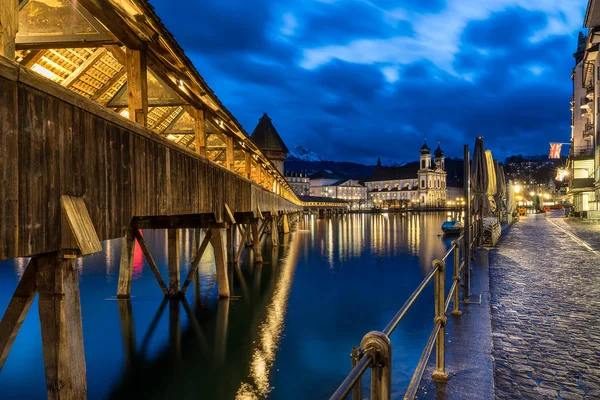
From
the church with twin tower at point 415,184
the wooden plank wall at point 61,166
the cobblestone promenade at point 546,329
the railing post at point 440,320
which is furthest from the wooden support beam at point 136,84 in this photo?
the church with twin tower at point 415,184

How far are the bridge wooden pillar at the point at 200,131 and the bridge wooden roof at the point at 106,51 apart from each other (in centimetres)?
17

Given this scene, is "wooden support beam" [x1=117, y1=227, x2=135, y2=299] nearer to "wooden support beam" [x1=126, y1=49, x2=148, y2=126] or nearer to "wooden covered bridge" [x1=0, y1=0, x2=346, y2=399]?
"wooden covered bridge" [x1=0, y1=0, x2=346, y2=399]

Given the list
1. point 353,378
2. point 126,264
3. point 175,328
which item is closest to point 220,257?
point 175,328

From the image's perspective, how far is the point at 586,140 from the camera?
58031 millimetres

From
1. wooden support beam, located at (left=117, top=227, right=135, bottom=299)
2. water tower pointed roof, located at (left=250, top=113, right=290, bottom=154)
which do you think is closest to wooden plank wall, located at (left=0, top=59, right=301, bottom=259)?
wooden support beam, located at (left=117, top=227, right=135, bottom=299)

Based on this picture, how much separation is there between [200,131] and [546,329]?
8.23 metres

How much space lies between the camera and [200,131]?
1088 cm

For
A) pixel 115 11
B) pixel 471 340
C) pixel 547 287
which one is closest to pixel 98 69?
pixel 115 11

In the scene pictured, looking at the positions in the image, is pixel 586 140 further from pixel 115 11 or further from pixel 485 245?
pixel 115 11

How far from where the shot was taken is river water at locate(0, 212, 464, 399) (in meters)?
9.42

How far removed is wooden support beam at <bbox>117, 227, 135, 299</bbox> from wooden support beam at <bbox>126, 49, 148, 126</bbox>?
8530mm

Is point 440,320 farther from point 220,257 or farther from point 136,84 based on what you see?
point 220,257

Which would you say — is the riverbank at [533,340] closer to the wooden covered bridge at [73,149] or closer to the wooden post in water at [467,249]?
the wooden post in water at [467,249]

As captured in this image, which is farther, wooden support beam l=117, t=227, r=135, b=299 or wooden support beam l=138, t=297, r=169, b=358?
wooden support beam l=117, t=227, r=135, b=299
